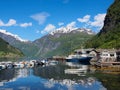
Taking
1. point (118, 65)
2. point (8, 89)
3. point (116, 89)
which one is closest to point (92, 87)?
point (116, 89)

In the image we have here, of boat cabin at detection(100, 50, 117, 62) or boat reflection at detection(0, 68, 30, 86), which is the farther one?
boat cabin at detection(100, 50, 117, 62)

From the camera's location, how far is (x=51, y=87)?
9638 centimetres

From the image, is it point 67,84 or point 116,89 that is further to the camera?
point 67,84

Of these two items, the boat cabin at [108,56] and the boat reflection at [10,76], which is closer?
the boat reflection at [10,76]

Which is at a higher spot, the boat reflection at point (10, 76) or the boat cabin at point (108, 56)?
the boat cabin at point (108, 56)

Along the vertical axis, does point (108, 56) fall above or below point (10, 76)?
above

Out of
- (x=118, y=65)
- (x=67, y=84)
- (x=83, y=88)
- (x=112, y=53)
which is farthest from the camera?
(x=112, y=53)

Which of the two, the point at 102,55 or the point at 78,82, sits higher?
the point at 102,55

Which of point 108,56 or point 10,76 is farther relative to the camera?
point 108,56

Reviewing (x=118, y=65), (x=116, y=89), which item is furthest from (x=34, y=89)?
(x=118, y=65)

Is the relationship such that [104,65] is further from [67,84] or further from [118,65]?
[67,84]

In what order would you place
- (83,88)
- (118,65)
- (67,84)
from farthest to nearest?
(118,65)
(67,84)
(83,88)

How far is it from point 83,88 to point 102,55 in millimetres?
98778

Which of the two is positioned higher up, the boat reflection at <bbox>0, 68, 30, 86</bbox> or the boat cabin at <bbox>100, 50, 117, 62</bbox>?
the boat cabin at <bbox>100, 50, 117, 62</bbox>
